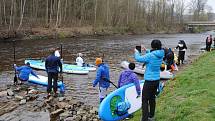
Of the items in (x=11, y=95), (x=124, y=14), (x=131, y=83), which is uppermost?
(x=124, y=14)

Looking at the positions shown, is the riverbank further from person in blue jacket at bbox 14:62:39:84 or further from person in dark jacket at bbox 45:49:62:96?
person in dark jacket at bbox 45:49:62:96

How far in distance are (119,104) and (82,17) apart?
62.6 metres

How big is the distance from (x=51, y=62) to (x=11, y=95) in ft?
8.21

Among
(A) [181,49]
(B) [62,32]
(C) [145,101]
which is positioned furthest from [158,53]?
(B) [62,32]

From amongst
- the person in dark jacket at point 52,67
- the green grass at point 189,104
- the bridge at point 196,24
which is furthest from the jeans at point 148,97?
the bridge at point 196,24

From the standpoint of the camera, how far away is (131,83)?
35.2ft

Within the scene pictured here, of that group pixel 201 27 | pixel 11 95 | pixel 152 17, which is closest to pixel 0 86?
pixel 11 95

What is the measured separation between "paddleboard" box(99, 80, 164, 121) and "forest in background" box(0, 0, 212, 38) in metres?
37.8

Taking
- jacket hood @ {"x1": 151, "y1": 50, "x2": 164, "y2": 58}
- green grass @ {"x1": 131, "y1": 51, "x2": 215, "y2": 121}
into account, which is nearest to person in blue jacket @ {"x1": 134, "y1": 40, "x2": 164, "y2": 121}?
jacket hood @ {"x1": 151, "y1": 50, "x2": 164, "y2": 58}

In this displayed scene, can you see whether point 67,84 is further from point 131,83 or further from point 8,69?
point 131,83

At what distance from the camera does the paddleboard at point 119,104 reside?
10.3 metres

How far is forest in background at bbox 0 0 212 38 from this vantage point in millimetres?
54250

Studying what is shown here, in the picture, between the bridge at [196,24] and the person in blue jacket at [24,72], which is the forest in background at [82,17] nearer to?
the bridge at [196,24]

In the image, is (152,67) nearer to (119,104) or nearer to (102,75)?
(119,104)
